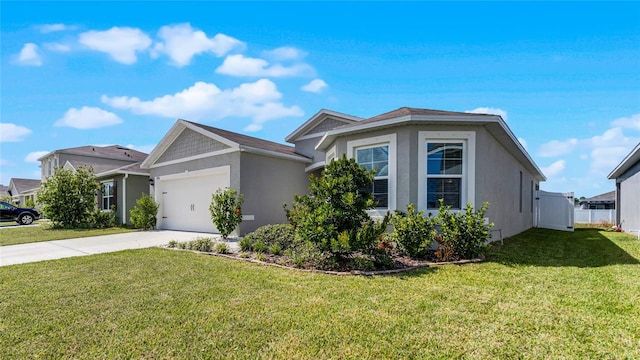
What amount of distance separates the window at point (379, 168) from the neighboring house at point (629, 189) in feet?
35.2

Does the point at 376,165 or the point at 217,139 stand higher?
the point at 217,139

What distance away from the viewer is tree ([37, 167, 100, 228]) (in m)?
16.6

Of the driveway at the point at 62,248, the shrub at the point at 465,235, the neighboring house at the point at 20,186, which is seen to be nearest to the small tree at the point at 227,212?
the driveway at the point at 62,248

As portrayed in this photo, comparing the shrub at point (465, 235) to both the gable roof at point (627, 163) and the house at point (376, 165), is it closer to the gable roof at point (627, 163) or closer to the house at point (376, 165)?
the house at point (376, 165)

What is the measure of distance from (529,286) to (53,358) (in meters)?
6.28

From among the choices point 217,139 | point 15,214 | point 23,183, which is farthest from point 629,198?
point 23,183

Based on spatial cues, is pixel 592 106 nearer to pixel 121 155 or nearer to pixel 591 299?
pixel 591 299

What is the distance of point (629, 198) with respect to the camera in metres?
15.3

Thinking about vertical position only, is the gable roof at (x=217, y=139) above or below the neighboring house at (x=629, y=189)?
above

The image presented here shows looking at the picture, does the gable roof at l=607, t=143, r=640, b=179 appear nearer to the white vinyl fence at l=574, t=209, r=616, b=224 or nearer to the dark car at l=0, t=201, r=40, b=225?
the white vinyl fence at l=574, t=209, r=616, b=224

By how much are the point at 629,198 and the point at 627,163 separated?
191 centimetres

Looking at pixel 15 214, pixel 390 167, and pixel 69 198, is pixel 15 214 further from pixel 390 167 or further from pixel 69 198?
pixel 390 167

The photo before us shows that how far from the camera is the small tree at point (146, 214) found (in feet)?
45.7

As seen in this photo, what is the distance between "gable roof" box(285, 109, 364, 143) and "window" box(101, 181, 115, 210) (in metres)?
11.5
